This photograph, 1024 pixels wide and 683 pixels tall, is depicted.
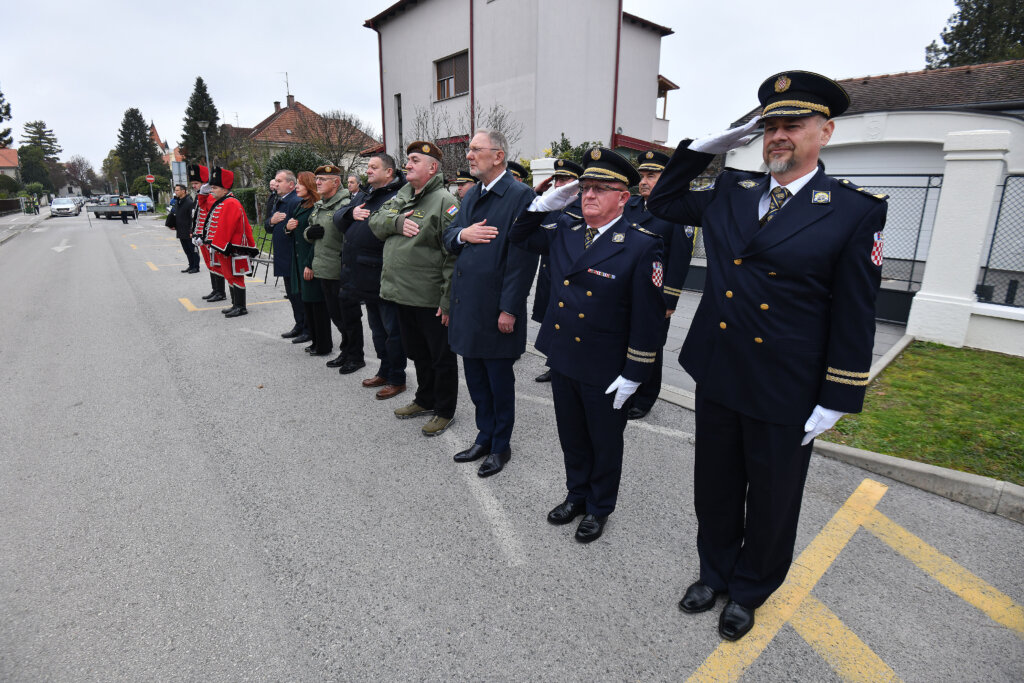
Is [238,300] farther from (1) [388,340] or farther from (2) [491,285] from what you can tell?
(2) [491,285]

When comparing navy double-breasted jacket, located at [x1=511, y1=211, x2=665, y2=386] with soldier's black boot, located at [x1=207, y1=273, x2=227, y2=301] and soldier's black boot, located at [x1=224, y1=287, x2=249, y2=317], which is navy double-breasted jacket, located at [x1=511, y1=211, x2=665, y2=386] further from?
Answer: soldier's black boot, located at [x1=207, y1=273, x2=227, y2=301]

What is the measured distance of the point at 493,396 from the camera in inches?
157

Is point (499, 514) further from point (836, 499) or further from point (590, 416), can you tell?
point (836, 499)

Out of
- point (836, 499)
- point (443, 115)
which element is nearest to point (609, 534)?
point (836, 499)

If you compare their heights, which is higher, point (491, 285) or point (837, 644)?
point (491, 285)

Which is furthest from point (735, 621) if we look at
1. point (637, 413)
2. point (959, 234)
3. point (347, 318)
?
point (959, 234)

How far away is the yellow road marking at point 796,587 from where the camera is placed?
2.27 m

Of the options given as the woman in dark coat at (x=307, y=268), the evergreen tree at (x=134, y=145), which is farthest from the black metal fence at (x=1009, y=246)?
the evergreen tree at (x=134, y=145)

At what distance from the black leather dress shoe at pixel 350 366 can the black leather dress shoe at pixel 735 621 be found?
453 cm

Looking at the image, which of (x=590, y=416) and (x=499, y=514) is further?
(x=499, y=514)

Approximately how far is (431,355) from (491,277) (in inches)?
49.3

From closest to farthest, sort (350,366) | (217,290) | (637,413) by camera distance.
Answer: (637,413) → (350,366) → (217,290)

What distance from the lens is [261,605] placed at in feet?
8.47

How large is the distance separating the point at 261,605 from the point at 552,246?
2.29 m
